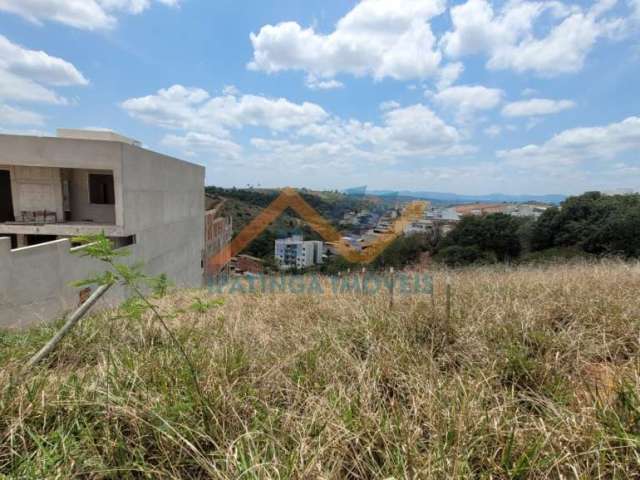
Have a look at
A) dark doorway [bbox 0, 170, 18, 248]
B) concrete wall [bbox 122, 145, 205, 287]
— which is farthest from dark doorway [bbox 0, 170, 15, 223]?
concrete wall [bbox 122, 145, 205, 287]

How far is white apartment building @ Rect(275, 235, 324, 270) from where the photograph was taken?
11.7 metres

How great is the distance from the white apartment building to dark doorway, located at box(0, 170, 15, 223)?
933cm

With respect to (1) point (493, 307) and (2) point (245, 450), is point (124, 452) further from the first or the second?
(1) point (493, 307)

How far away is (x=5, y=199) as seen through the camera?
36.9ft

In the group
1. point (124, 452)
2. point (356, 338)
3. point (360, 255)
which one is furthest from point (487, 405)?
point (360, 255)

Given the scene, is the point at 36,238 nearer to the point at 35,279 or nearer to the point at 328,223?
the point at 35,279

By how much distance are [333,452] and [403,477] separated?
0.95 feet

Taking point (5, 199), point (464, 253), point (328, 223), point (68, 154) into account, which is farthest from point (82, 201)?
point (464, 253)

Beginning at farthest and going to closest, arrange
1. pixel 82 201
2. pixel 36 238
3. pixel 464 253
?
pixel 464 253 → pixel 82 201 → pixel 36 238

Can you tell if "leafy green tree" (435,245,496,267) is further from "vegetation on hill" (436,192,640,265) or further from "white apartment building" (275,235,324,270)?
"white apartment building" (275,235,324,270)

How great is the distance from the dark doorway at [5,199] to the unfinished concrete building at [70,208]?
2cm

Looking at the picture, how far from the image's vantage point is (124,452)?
1328mm

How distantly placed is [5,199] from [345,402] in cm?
1507

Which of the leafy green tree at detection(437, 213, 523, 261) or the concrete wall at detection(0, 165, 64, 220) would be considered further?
the leafy green tree at detection(437, 213, 523, 261)
